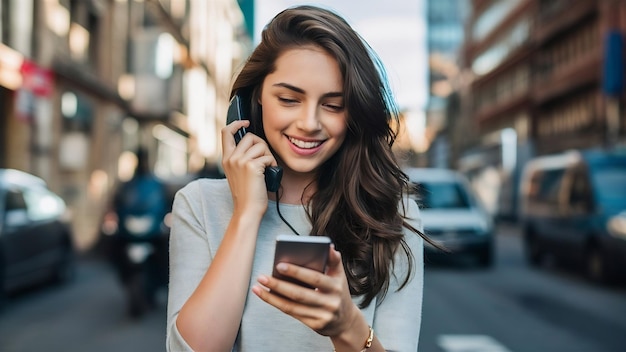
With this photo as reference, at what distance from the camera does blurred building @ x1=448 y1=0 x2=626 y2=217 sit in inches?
1272

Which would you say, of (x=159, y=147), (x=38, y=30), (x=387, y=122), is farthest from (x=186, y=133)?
(x=387, y=122)

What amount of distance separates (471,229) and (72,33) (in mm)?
12540

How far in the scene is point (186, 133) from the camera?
125 ft

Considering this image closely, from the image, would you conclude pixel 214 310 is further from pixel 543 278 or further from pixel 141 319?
pixel 543 278

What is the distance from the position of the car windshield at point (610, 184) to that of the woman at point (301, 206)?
10.5 metres

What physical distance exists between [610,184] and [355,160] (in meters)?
10.9

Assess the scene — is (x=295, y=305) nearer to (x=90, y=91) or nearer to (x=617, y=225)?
(x=617, y=225)

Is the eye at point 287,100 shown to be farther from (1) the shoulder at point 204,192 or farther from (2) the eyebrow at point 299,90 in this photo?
(1) the shoulder at point 204,192

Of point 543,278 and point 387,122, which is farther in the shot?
point 543,278

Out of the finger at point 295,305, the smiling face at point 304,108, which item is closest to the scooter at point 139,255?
the smiling face at point 304,108

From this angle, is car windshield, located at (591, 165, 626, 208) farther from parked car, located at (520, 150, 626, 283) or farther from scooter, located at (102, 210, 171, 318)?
scooter, located at (102, 210, 171, 318)

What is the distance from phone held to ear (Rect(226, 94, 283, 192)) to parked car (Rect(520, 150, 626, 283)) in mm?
9946

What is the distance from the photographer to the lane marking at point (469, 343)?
6.79 metres

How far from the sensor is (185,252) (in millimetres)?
1879
